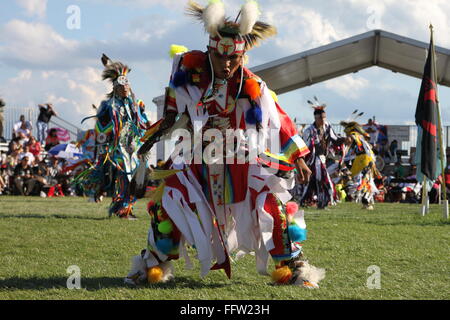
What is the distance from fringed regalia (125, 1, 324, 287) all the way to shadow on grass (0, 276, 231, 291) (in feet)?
0.37

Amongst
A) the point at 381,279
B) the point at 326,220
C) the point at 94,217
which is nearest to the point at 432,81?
the point at 326,220

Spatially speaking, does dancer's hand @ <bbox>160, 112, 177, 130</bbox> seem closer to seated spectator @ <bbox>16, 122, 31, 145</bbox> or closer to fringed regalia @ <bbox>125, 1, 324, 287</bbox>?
fringed regalia @ <bbox>125, 1, 324, 287</bbox>

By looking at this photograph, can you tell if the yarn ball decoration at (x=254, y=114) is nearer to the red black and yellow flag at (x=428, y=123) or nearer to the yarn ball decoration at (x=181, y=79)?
the yarn ball decoration at (x=181, y=79)

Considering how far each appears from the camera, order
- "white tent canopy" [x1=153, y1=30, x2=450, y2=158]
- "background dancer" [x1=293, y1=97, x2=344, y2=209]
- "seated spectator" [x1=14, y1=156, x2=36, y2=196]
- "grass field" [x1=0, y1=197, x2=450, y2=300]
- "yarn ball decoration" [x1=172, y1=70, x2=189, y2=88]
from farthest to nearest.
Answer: "seated spectator" [x1=14, y1=156, x2=36, y2=196], "white tent canopy" [x1=153, y1=30, x2=450, y2=158], "background dancer" [x1=293, y1=97, x2=344, y2=209], "yarn ball decoration" [x1=172, y1=70, x2=189, y2=88], "grass field" [x1=0, y1=197, x2=450, y2=300]

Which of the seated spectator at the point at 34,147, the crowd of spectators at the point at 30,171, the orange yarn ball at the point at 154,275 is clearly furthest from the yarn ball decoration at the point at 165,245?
the seated spectator at the point at 34,147

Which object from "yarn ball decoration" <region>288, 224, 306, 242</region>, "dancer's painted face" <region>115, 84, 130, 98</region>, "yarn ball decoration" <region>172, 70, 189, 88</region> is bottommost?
"yarn ball decoration" <region>288, 224, 306, 242</region>

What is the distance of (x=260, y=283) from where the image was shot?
4680mm

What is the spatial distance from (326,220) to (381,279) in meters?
5.21

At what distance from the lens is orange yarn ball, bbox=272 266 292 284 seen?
447cm

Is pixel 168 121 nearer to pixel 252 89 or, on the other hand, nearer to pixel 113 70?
pixel 252 89

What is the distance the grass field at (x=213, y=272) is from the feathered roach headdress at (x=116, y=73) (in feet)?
6.42

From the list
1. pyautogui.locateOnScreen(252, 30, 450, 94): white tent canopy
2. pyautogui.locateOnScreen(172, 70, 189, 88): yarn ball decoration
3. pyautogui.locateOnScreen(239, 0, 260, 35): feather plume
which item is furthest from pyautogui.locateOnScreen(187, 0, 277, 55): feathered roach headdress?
pyautogui.locateOnScreen(252, 30, 450, 94): white tent canopy

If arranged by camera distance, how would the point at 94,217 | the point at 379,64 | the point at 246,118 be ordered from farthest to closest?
the point at 379,64
the point at 94,217
the point at 246,118
